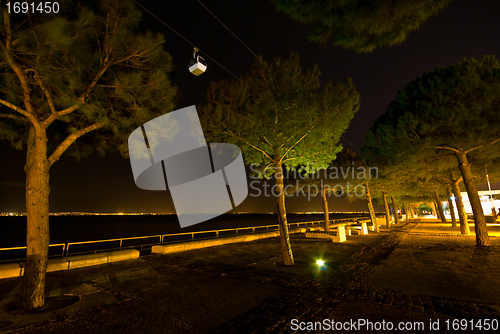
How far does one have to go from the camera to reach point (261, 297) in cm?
492

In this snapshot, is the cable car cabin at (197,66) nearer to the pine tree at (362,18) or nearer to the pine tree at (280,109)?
the pine tree at (280,109)

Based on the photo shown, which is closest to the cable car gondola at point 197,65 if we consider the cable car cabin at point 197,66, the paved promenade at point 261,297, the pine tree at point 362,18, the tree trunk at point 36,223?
the cable car cabin at point 197,66

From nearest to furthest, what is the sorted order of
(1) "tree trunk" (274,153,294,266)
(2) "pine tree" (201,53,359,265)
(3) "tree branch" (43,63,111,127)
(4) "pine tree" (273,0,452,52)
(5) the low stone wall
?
(4) "pine tree" (273,0,452,52), (3) "tree branch" (43,63,111,127), (5) the low stone wall, (2) "pine tree" (201,53,359,265), (1) "tree trunk" (274,153,294,266)

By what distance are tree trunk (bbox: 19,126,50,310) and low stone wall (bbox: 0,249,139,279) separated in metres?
3.10

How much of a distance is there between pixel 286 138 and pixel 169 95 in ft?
14.5

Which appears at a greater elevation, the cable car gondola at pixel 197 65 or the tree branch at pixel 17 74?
the cable car gondola at pixel 197 65

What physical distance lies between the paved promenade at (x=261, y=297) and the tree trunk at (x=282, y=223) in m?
0.46

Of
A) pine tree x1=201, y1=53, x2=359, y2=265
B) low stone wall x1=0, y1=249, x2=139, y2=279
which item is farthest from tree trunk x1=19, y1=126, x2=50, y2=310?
pine tree x1=201, y1=53, x2=359, y2=265

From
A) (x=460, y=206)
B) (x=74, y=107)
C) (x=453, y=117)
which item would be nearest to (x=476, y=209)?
(x=453, y=117)

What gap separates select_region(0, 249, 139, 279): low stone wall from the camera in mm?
6320

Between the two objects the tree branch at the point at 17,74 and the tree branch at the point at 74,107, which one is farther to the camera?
the tree branch at the point at 74,107

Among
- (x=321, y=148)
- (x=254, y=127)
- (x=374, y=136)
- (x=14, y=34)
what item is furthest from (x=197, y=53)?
(x=374, y=136)

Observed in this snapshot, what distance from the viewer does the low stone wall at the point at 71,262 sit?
6320 mm

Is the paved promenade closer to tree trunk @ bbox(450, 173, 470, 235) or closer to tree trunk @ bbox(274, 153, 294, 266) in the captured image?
tree trunk @ bbox(274, 153, 294, 266)
